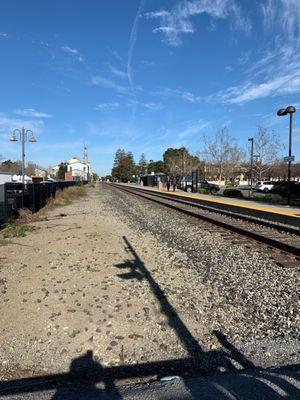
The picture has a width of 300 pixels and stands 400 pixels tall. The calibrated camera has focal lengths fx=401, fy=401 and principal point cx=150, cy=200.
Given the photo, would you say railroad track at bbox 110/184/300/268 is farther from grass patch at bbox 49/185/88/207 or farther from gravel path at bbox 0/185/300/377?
grass patch at bbox 49/185/88/207

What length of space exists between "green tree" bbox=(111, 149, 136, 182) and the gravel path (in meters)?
169

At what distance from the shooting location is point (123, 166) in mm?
182000

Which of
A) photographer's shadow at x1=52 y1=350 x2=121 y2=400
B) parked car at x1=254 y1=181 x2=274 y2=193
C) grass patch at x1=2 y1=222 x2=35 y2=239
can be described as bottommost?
photographer's shadow at x1=52 y1=350 x2=121 y2=400

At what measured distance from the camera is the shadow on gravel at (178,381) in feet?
10.8

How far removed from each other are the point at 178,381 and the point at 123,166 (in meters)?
180

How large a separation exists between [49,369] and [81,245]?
718 centimetres

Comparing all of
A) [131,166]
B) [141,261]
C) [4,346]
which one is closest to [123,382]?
[4,346]

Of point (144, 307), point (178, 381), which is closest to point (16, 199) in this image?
point (144, 307)

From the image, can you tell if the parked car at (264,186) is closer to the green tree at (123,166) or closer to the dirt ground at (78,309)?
the dirt ground at (78,309)

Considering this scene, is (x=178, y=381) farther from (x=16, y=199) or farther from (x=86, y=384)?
(x=16, y=199)

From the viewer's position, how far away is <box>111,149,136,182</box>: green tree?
180 m

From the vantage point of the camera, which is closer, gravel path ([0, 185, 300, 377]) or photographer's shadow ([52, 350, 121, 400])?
photographer's shadow ([52, 350, 121, 400])

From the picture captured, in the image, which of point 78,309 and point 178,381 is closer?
point 178,381

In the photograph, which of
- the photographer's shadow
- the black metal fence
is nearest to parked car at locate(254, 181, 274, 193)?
the black metal fence
